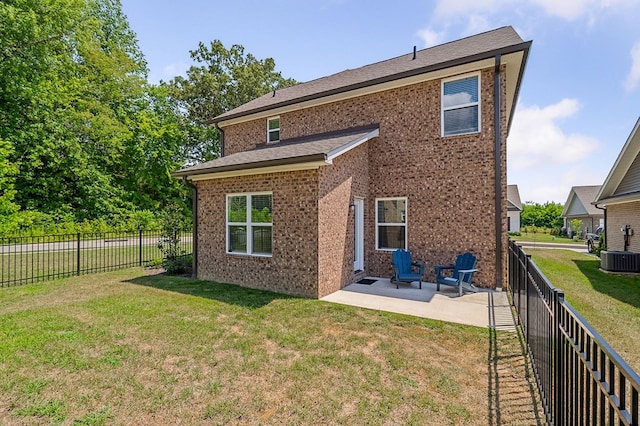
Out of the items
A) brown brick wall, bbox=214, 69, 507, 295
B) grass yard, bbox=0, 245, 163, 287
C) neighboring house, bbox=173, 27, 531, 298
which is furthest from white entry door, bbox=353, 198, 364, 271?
grass yard, bbox=0, 245, 163, 287

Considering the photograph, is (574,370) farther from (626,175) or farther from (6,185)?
(6,185)

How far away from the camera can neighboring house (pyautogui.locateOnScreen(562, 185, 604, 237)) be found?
92.4ft

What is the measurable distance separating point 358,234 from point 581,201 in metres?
32.9

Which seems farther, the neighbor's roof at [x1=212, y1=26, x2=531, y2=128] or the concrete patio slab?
the neighbor's roof at [x1=212, y1=26, x2=531, y2=128]

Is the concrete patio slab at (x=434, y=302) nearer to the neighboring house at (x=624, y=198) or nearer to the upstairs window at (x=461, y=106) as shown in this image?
the upstairs window at (x=461, y=106)

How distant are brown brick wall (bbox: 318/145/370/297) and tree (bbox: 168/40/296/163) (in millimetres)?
22657

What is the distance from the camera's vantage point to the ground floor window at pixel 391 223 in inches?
351

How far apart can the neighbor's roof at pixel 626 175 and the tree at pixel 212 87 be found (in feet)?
83.4

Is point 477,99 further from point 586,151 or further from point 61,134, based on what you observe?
point 61,134

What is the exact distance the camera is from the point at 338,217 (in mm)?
7695

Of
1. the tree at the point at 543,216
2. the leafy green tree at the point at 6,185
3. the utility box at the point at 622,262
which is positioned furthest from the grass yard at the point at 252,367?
the tree at the point at 543,216

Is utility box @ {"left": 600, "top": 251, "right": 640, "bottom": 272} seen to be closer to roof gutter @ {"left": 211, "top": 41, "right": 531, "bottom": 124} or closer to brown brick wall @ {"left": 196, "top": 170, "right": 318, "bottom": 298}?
roof gutter @ {"left": 211, "top": 41, "right": 531, "bottom": 124}

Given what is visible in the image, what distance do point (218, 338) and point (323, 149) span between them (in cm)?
458

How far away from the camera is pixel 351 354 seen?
421cm
